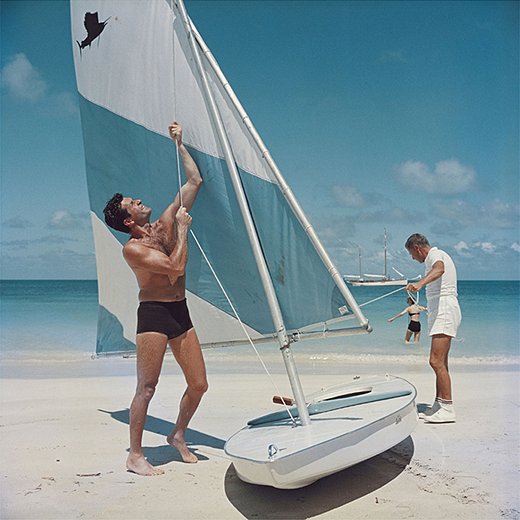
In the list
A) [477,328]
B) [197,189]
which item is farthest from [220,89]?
[477,328]

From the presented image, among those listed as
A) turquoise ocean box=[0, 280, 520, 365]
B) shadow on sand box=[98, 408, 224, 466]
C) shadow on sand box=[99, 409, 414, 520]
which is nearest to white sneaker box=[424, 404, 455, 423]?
shadow on sand box=[99, 409, 414, 520]

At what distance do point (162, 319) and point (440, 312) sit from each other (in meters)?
2.35

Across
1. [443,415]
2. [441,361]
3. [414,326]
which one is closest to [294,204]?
[441,361]

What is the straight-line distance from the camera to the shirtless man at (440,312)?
4852 mm

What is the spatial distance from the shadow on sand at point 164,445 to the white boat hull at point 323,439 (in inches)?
26.7

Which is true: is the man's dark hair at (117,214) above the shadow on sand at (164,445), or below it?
above

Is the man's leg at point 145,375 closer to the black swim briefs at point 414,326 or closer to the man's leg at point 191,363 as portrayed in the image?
the man's leg at point 191,363

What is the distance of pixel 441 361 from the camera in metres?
4.86

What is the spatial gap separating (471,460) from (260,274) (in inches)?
73.4

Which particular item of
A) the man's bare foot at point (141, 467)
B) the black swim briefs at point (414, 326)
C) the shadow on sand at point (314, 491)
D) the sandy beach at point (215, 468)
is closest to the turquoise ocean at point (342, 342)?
the black swim briefs at point (414, 326)

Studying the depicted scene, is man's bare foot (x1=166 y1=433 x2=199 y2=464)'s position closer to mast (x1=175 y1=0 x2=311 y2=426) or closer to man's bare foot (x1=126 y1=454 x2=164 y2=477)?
man's bare foot (x1=126 y1=454 x2=164 y2=477)

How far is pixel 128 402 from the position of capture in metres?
6.04

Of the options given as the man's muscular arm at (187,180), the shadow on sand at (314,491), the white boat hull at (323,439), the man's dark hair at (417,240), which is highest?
the man's muscular arm at (187,180)

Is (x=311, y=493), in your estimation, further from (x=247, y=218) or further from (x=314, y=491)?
(x=247, y=218)
